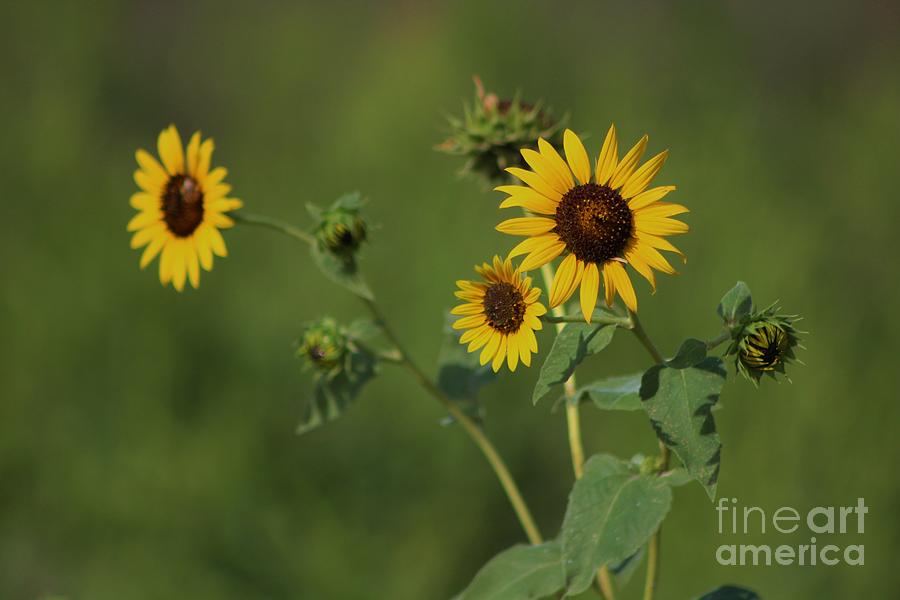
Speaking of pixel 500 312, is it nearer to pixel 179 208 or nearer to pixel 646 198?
pixel 646 198

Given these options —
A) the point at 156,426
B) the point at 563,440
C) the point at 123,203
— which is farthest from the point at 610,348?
the point at 123,203

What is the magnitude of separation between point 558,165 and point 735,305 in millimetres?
205

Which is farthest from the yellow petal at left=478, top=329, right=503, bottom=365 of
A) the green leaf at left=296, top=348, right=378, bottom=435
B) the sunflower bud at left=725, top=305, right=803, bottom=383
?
the green leaf at left=296, top=348, right=378, bottom=435

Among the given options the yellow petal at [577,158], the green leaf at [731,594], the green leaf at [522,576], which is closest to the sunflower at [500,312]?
the yellow petal at [577,158]

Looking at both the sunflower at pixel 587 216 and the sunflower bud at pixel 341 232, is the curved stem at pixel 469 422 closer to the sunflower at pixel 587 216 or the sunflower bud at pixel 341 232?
the sunflower bud at pixel 341 232

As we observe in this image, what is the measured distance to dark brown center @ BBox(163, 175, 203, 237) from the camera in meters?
1.08

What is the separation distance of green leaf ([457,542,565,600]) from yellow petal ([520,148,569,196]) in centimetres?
37

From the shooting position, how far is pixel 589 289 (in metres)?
0.86

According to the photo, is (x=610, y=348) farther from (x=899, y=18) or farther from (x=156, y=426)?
(x=899, y=18)

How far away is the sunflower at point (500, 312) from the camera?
890 millimetres

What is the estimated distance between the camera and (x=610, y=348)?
286 cm

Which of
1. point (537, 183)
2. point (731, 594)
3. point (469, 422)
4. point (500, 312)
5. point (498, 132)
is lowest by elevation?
point (731, 594)

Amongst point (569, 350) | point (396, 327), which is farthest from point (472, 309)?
point (396, 327)

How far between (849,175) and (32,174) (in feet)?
8.57
